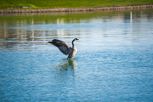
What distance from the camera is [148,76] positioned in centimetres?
3055

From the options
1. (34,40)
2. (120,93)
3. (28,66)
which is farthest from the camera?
(34,40)

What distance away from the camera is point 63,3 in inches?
5463

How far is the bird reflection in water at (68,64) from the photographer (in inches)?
1380

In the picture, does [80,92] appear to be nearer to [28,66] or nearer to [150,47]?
[28,66]

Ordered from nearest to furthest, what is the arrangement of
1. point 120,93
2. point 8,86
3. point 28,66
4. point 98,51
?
1. point 120,93
2. point 8,86
3. point 28,66
4. point 98,51

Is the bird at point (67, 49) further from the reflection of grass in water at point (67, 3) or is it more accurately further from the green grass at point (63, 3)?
the reflection of grass in water at point (67, 3)

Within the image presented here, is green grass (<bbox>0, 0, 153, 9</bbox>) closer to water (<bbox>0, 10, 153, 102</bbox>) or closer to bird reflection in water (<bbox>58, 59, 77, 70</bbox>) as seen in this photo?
water (<bbox>0, 10, 153, 102</bbox>)

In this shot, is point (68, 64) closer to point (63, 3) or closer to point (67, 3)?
point (67, 3)

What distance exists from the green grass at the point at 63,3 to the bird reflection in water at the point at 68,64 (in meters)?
95.6

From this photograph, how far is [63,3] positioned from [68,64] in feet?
338

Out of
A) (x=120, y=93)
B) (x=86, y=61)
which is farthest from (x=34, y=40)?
(x=120, y=93)

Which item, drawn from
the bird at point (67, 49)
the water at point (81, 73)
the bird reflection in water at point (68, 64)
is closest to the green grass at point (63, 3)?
the water at point (81, 73)

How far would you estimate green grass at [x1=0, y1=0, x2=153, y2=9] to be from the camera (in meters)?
134

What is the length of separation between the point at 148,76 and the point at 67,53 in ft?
30.8
